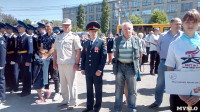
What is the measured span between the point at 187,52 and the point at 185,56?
6 centimetres

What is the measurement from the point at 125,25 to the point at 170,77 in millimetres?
1848

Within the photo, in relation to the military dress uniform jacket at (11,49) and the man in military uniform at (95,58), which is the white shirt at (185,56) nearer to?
the man in military uniform at (95,58)

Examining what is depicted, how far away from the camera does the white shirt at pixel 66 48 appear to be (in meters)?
4.26

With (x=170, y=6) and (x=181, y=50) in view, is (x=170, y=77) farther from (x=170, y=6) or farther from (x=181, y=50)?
(x=170, y=6)

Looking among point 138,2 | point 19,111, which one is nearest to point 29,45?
point 19,111

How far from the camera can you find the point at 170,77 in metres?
2.15

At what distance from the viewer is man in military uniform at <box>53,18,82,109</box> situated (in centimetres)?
427

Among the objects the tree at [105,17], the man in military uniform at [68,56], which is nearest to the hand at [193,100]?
the man in military uniform at [68,56]

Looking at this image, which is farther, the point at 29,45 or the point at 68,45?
the point at 29,45

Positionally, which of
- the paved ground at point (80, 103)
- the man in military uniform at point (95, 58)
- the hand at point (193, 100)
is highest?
the man in military uniform at point (95, 58)

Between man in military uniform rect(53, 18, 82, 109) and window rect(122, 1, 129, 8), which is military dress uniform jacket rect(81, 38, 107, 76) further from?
window rect(122, 1, 129, 8)

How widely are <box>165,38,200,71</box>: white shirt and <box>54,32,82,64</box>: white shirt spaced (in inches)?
103

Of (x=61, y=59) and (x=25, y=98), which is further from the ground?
(x=61, y=59)

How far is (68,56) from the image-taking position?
14.1ft
